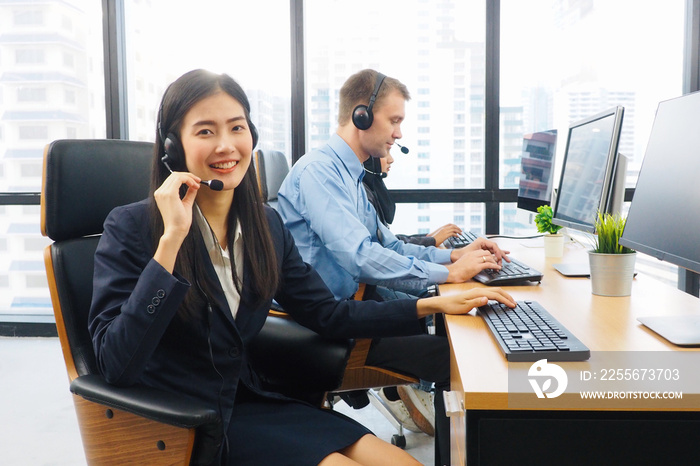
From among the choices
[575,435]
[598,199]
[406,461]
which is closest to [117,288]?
[406,461]

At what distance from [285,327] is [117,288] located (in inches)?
17.2

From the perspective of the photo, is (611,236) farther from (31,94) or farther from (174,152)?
(31,94)

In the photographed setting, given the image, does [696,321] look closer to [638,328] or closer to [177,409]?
[638,328]

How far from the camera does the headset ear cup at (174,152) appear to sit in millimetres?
1087

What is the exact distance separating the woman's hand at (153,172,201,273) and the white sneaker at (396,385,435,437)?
4.33 ft

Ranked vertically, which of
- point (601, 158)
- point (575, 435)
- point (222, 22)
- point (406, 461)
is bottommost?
point (406, 461)

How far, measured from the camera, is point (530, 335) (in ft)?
3.14

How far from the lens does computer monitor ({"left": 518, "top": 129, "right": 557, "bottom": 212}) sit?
2.31 meters

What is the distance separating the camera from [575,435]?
31.0 inches

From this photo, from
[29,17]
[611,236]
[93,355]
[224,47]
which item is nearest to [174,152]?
[93,355]

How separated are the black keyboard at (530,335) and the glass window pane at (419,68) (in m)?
2.49

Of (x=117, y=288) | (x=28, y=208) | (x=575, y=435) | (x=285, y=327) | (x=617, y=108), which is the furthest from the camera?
(x=28, y=208)

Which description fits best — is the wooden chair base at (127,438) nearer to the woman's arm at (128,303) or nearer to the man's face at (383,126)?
the woman's arm at (128,303)

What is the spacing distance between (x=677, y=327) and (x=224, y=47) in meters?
3.21
